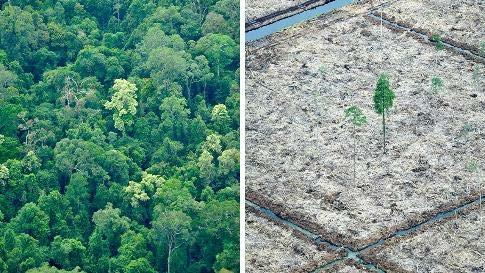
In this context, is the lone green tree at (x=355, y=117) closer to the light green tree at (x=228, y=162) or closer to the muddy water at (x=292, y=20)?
the light green tree at (x=228, y=162)

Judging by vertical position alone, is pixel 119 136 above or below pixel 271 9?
below

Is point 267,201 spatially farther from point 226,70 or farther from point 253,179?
point 226,70

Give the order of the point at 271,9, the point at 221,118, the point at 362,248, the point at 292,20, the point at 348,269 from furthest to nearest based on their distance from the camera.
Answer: the point at 271,9 < the point at 292,20 < the point at 221,118 < the point at 362,248 < the point at 348,269

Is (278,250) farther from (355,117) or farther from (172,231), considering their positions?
(355,117)

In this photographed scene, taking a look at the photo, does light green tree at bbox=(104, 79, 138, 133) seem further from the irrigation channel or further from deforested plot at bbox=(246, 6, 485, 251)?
the irrigation channel

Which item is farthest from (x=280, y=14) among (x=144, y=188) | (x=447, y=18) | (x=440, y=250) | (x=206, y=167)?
(x=440, y=250)

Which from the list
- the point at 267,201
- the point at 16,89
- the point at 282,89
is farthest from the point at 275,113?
the point at 16,89

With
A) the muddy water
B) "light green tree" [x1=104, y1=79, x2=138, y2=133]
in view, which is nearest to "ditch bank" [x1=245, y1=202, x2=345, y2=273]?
"light green tree" [x1=104, y1=79, x2=138, y2=133]
